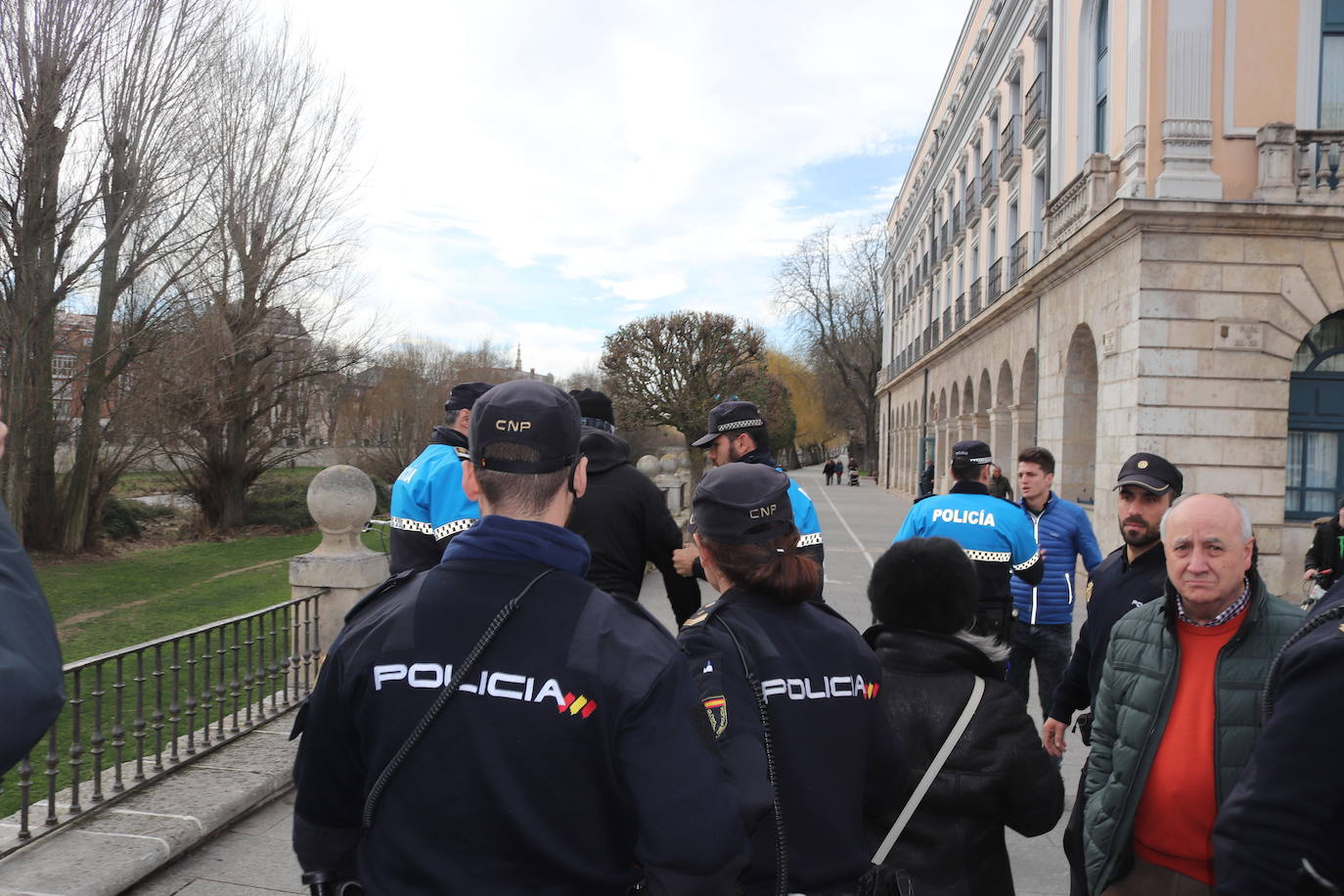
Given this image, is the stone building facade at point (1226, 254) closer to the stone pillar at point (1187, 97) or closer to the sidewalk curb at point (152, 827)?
the stone pillar at point (1187, 97)

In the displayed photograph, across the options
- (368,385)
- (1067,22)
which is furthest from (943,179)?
(368,385)

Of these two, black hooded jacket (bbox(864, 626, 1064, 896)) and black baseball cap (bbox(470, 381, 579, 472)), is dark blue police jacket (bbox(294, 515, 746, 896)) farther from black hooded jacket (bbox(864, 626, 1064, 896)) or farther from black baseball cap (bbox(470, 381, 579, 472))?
black hooded jacket (bbox(864, 626, 1064, 896))

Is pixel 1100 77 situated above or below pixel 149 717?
above

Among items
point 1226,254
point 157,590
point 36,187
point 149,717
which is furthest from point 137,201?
point 1226,254

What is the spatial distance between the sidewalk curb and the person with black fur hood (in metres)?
2.85

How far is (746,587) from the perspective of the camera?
7.20 feet

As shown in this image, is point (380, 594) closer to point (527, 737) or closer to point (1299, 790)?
point (527, 737)

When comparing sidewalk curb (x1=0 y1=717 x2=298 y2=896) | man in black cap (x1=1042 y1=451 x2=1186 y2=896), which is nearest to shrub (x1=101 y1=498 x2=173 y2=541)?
sidewalk curb (x1=0 y1=717 x2=298 y2=896)

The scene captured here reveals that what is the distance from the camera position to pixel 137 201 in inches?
713

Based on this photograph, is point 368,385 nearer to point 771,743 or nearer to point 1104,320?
point 1104,320

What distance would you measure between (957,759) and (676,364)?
2907 centimetres

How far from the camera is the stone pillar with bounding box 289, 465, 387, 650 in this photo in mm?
6406

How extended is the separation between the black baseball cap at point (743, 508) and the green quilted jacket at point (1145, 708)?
1295 millimetres

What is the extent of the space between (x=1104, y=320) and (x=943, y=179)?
2377 centimetres
